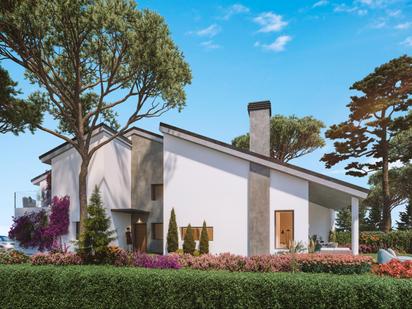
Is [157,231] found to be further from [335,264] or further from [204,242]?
[335,264]

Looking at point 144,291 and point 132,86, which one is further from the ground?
point 132,86

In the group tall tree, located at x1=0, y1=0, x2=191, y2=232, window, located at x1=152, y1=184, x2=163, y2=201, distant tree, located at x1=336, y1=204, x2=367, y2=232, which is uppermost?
tall tree, located at x1=0, y1=0, x2=191, y2=232

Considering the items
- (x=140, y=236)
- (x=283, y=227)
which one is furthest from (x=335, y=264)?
(x=140, y=236)

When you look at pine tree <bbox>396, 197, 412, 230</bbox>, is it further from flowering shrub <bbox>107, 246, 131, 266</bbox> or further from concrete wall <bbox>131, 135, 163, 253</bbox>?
flowering shrub <bbox>107, 246, 131, 266</bbox>

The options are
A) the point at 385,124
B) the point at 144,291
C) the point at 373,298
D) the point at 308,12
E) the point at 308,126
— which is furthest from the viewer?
the point at 308,126

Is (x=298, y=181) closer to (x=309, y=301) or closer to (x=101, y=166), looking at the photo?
(x=309, y=301)

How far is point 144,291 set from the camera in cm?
1008

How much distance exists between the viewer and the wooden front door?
23252mm

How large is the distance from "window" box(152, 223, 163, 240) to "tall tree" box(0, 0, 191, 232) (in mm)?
4466

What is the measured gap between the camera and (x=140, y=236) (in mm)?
23641

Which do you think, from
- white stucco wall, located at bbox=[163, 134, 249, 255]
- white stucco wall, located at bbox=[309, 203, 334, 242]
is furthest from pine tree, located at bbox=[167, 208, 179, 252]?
white stucco wall, located at bbox=[309, 203, 334, 242]

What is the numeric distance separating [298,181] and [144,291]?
425 inches

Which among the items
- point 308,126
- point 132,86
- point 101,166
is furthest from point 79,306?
point 308,126

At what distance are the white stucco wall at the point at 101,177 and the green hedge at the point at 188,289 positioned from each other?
10847mm
